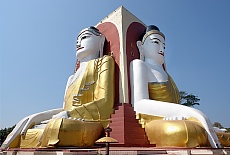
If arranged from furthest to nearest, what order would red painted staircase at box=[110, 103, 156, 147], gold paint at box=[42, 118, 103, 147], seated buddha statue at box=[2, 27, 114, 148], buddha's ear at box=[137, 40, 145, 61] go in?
buddha's ear at box=[137, 40, 145, 61] < red painted staircase at box=[110, 103, 156, 147] < seated buddha statue at box=[2, 27, 114, 148] < gold paint at box=[42, 118, 103, 147]

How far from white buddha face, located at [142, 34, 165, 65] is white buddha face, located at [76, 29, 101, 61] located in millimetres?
2118

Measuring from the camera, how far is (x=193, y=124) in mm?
6230

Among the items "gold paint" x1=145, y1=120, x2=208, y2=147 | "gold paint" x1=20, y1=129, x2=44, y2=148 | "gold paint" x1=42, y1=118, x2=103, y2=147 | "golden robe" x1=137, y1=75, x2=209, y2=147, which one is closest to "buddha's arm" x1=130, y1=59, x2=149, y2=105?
"golden robe" x1=137, y1=75, x2=209, y2=147

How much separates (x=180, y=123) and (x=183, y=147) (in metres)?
0.63

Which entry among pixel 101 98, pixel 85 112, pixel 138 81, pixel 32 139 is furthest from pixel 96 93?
pixel 32 139

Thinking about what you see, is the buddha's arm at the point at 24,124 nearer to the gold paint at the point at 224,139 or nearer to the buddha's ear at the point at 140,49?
the buddha's ear at the point at 140,49

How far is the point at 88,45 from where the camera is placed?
9.88 m

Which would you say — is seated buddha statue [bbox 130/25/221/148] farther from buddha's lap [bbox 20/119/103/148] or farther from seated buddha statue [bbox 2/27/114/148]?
buddha's lap [bbox 20/119/103/148]

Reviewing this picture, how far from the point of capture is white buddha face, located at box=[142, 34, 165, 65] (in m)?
9.48

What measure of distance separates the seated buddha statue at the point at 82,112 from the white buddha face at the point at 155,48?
157 centimetres

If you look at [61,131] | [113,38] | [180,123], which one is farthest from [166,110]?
[113,38]

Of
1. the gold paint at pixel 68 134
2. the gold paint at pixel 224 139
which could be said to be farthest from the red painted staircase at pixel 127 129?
the gold paint at pixel 224 139

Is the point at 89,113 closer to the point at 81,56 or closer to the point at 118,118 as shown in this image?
the point at 118,118

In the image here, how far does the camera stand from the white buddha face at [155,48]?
31.1ft
